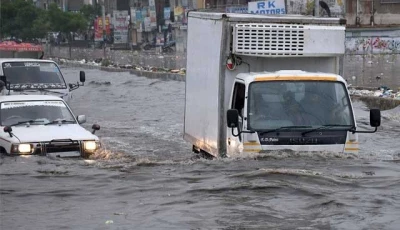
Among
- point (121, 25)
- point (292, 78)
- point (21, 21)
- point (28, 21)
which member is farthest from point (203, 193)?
point (121, 25)

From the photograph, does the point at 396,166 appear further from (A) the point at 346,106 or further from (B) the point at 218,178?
(B) the point at 218,178

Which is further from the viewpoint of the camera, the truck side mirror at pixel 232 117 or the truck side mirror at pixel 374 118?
the truck side mirror at pixel 374 118

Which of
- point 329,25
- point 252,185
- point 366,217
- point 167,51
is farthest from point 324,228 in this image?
point 167,51

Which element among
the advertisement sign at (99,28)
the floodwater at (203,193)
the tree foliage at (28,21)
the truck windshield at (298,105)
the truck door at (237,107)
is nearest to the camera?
the floodwater at (203,193)

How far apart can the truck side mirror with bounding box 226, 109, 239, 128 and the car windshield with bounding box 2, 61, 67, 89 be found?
12775 millimetres

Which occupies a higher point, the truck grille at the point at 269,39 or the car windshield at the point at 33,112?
the truck grille at the point at 269,39

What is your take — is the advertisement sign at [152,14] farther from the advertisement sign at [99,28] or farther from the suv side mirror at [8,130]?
the suv side mirror at [8,130]

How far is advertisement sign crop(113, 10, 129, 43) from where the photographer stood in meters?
106

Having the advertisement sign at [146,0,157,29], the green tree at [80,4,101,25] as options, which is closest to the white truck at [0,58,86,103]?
the advertisement sign at [146,0,157,29]

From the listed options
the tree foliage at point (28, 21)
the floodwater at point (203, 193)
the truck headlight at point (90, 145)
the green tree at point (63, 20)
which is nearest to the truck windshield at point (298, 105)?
the floodwater at point (203, 193)

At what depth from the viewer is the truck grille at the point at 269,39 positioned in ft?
44.7

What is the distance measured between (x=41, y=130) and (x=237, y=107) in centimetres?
378

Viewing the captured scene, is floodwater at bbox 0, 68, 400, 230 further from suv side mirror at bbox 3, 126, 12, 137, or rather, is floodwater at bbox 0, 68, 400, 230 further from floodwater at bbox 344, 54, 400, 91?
floodwater at bbox 344, 54, 400, 91

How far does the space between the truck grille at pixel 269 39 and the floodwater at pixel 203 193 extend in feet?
5.47
